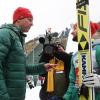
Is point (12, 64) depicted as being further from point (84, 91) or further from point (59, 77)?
point (59, 77)

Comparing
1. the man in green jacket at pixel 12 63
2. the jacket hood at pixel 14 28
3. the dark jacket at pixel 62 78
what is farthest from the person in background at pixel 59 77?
the man in green jacket at pixel 12 63

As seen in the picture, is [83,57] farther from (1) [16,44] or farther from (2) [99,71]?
(1) [16,44]

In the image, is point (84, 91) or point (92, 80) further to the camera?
point (84, 91)

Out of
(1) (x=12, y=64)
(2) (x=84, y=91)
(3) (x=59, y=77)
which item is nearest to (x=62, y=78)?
(3) (x=59, y=77)

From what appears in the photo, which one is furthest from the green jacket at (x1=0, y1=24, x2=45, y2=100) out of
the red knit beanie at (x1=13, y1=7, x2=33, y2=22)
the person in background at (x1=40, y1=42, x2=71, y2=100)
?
the person in background at (x1=40, y1=42, x2=71, y2=100)

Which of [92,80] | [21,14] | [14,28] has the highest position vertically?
[21,14]

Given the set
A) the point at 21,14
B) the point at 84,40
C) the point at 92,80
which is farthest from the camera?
the point at 21,14

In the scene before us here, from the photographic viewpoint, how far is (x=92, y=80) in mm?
4293

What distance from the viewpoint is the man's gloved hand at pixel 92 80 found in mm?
4266

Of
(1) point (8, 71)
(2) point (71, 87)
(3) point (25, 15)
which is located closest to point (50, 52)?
(2) point (71, 87)

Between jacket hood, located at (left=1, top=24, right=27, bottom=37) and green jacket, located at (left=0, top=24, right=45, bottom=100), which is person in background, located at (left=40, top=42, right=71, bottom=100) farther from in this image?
green jacket, located at (left=0, top=24, right=45, bottom=100)

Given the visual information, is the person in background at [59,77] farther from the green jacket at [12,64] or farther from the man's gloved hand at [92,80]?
the man's gloved hand at [92,80]

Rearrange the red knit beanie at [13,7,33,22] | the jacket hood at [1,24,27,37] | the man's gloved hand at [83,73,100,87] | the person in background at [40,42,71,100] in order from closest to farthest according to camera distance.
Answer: the man's gloved hand at [83,73,100,87], the jacket hood at [1,24,27,37], the red knit beanie at [13,7,33,22], the person in background at [40,42,71,100]

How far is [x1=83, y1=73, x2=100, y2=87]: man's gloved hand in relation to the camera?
4.27m
